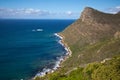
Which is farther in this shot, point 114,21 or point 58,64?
point 114,21

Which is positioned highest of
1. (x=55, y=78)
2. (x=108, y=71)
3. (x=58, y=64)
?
(x=108, y=71)

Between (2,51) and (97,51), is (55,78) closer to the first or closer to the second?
(97,51)

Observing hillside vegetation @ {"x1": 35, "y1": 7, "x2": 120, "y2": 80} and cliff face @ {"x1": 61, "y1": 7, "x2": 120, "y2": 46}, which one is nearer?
hillside vegetation @ {"x1": 35, "y1": 7, "x2": 120, "y2": 80}

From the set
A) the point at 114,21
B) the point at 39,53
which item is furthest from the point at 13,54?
the point at 114,21

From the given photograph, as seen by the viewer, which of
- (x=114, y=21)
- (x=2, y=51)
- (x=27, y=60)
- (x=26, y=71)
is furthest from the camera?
(x=114, y=21)

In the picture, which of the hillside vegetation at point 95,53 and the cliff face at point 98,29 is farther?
the cliff face at point 98,29

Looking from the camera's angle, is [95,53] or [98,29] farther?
[98,29]

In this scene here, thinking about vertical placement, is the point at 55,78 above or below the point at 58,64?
above

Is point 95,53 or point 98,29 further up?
point 98,29
